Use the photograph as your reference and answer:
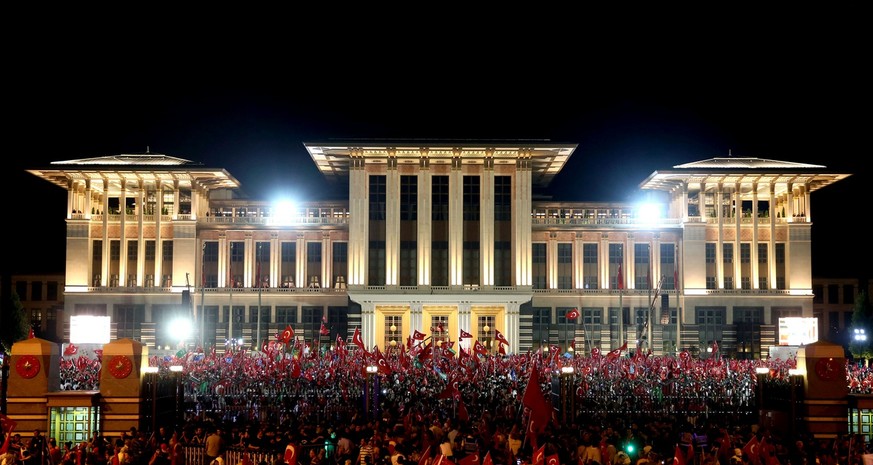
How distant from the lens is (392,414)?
3450 cm

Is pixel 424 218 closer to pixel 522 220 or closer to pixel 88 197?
pixel 522 220

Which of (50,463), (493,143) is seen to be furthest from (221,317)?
(50,463)

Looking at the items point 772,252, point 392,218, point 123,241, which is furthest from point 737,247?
point 123,241

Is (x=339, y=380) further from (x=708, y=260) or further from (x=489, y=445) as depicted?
(x=708, y=260)

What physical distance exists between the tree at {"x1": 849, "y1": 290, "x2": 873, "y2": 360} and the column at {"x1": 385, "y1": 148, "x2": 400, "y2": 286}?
114 ft

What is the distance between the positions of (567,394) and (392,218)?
1640 inches

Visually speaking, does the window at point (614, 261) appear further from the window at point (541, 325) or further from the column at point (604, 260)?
the window at point (541, 325)

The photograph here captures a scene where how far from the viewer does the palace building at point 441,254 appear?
247 ft

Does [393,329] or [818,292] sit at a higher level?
[818,292]

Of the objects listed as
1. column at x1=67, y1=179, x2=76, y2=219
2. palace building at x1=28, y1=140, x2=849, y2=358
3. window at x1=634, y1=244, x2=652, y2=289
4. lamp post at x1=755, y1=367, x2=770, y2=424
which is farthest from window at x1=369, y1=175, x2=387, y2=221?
lamp post at x1=755, y1=367, x2=770, y2=424

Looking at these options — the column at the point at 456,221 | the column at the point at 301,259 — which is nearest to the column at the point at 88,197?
the column at the point at 301,259

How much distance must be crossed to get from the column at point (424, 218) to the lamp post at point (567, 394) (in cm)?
4045

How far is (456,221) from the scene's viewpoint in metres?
75.8

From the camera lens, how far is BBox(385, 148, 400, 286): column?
7506 cm
